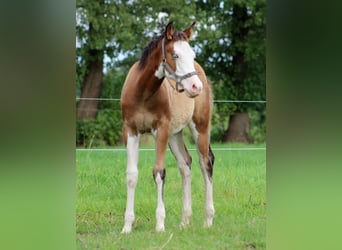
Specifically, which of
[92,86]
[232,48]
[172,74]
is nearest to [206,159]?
[172,74]

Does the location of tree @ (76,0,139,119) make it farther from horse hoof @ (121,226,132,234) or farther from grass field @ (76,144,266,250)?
horse hoof @ (121,226,132,234)

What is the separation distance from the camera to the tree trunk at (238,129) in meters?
1.91

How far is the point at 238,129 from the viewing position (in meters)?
2.13

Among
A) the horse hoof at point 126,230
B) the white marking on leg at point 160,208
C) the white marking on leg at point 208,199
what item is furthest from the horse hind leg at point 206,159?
the horse hoof at point 126,230

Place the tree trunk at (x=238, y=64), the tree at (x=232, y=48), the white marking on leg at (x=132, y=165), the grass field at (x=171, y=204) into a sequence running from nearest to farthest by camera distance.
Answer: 1. the grass field at (x=171, y=204)
2. the white marking on leg at (x=132, y=165)
3. the tree at (x=232, y=48)
4. the tree trunk at (x=238, y=64)

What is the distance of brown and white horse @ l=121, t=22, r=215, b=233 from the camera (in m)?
1.36

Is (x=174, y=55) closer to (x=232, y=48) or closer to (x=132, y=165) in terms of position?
(x=132, y=165)

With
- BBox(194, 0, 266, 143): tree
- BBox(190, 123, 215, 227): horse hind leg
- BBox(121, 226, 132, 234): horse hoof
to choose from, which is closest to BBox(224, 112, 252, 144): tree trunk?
BBox(194, 0, 266, 143): tree

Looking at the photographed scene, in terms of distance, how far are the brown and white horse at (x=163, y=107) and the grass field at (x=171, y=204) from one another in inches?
1.3

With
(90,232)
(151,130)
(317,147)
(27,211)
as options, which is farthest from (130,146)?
(317,147)

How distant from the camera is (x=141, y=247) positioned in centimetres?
115

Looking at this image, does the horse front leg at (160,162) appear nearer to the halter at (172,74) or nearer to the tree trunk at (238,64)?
the halter at (172,74)

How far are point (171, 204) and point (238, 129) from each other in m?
0.66

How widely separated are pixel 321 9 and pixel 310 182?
0.25 m
